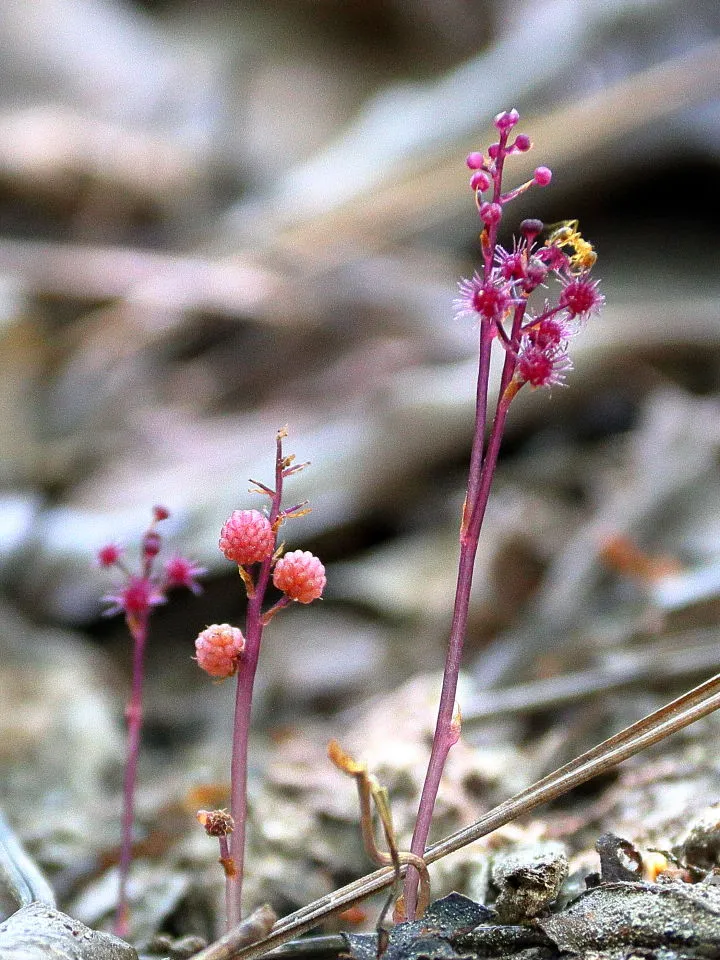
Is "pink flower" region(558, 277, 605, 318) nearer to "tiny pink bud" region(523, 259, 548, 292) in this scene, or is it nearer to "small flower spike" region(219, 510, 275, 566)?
"tiny pink bud" region(523, 259, 548, 292)

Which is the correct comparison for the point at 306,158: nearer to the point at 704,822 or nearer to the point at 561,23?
the point at 561,23

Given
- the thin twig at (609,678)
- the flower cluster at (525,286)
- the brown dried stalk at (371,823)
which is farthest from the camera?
the thin twig at (609,678)

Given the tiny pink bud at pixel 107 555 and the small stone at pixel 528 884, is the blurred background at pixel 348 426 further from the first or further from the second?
the tiny pink bud at pixel 107 555

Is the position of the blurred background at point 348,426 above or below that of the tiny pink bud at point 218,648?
above

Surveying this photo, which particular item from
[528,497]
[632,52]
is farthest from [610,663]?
[632,52]

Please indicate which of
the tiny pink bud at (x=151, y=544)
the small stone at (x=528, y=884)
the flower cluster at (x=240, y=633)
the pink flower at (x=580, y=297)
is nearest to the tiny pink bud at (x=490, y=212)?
the pink flower at (x=580, y=297)

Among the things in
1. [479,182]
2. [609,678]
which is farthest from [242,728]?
[609,678]

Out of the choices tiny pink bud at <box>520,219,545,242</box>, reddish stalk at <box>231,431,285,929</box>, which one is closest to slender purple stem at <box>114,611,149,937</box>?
reddish stalk at <box>231,431,285,929</box>

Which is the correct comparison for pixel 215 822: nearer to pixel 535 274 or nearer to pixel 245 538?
pixel 245 538
